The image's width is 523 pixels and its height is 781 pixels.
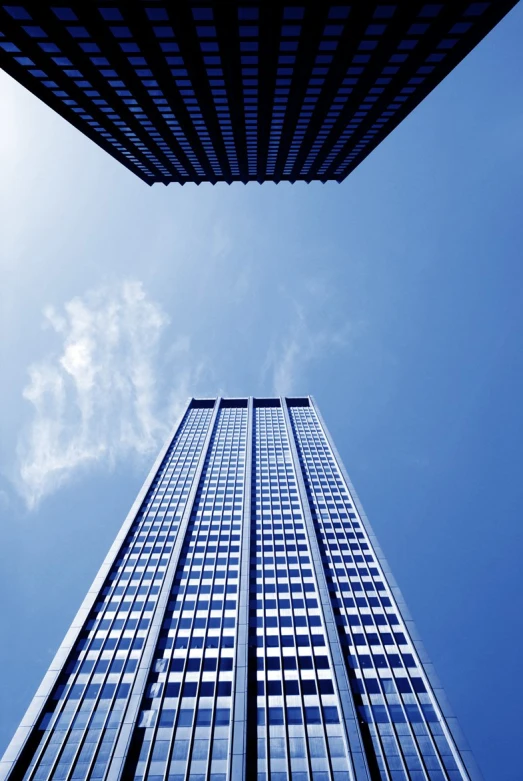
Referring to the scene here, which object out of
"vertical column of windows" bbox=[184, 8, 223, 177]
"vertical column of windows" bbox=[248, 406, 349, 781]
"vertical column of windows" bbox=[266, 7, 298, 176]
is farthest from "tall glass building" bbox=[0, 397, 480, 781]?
"vertical column of windows" bbox=[266, 7, 298, 176]

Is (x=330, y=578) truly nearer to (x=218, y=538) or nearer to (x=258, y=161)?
(x=218, y=538)

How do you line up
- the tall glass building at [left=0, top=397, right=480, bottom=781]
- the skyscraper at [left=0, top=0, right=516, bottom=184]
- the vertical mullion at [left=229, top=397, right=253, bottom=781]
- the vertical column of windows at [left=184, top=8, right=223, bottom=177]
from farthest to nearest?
the tall glass building at [left=0, top=397, right=480, bottom=781]
the vertical mullion at [left=229, top=397, right=253, bottom=781]
the vertical column of windows at [left=184, top=8, right=223, bottom=177]
the skyscraper at [left=0, top=0, right=516, bottom=184]

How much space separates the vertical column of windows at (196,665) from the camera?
36594 millimetres

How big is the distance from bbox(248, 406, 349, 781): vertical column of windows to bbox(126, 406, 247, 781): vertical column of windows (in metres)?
3.11

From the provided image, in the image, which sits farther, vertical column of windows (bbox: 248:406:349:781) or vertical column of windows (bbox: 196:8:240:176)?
vertical column of windows (bbox: 248:406:349:781)

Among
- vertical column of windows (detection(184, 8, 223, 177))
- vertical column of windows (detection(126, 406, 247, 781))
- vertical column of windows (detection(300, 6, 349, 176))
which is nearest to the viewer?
vertical column of windows (detection(184, 8, 223, 177))

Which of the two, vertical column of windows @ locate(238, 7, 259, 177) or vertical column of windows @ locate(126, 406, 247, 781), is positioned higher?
vertical column of windows @ locate(238, 7, 259, 177)

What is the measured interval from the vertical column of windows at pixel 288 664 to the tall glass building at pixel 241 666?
14 centimetres

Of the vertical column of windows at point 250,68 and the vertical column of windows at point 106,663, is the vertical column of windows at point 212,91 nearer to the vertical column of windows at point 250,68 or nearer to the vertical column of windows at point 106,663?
the vertical column of windows at point 250,68

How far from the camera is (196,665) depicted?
1805 inches

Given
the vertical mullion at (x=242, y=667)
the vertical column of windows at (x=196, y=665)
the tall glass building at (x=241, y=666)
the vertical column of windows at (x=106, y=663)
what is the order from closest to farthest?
1. the vertical mullion at (x=242, y=667)
2. the vertical column of windows at (x=106, y=663)
3. the tall glass building at (x=241, y=666)
4. the vertical column of windows at (x=196, y=665)

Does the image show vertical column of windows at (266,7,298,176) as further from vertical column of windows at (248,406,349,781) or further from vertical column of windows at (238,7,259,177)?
vertical column of windows at (248,406,349,781)

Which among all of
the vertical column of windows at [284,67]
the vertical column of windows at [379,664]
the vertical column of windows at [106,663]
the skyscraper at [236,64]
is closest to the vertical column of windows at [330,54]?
the skyscraper at [236,64]

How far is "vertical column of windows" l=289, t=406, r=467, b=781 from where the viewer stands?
121 ft
